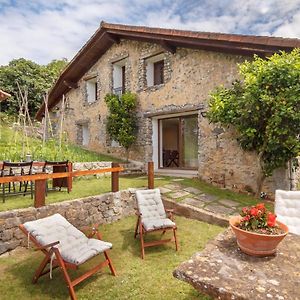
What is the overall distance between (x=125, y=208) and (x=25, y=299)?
3395 mm

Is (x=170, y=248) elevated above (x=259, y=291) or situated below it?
below

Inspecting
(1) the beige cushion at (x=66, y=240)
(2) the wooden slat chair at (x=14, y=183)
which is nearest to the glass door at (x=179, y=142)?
(2) the wooden slat chair at (x=14, y=183)

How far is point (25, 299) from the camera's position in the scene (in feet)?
9.98

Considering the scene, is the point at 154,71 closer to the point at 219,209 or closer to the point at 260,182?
the point at 260,182

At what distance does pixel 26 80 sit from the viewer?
1952 centimetres

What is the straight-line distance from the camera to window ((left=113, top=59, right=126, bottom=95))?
11677mm

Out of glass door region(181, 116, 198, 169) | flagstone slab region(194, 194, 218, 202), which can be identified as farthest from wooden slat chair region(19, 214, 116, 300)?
glass door region(181, 116, 198, 169)

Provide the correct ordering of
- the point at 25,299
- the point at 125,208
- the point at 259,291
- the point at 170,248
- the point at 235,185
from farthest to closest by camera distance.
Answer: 1. the point at 235,185
2. the point at 125,208
3. the point at 170,248
4. the point at 25,299
5. the point at 259,291

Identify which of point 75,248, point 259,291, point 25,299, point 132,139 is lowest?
point 25,299

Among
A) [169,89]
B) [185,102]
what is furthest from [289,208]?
[169,89]

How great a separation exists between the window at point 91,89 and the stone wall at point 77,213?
827 cm

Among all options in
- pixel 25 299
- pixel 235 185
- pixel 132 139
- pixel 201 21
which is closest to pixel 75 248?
pixel 25 299

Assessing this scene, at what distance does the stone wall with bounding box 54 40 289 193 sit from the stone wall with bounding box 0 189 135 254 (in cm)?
310

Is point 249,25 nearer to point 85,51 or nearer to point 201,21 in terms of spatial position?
point 201,21
